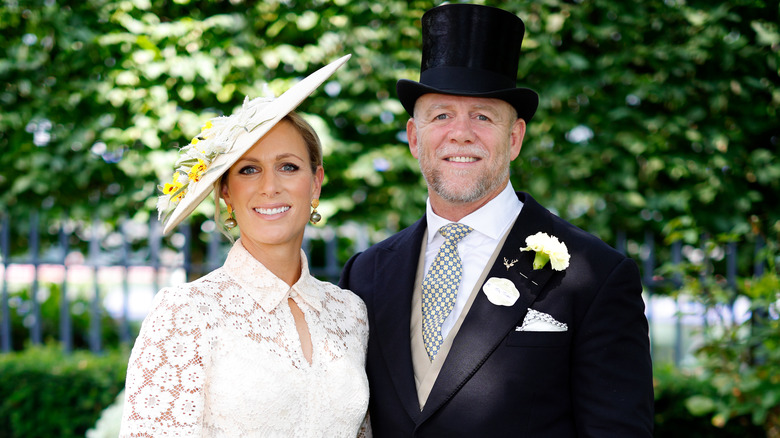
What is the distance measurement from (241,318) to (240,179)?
1.44 ft

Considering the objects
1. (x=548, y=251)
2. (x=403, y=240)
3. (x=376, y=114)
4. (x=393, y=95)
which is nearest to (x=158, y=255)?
(x=376, y=114)

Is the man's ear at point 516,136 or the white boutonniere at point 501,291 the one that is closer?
the white boutonniere at point 501,291

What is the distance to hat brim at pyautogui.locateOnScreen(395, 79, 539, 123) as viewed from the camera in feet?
8.25

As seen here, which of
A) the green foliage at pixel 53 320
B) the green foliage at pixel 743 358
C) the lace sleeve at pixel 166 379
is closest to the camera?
the lace sleeve at pixel 166 379

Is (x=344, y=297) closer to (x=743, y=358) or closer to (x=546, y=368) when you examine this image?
(x=546, y=368)

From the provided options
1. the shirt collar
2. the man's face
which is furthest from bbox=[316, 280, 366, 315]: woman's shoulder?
the man's face

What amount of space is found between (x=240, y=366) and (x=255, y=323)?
0.15 m

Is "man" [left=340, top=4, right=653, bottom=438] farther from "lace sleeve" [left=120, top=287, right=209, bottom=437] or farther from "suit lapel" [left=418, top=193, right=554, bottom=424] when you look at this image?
"lace sleeve" [left=120, top=287, right=209, bottom=437]

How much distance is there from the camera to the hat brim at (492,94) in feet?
8.25

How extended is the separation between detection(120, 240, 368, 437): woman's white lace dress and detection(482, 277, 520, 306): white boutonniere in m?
0.48

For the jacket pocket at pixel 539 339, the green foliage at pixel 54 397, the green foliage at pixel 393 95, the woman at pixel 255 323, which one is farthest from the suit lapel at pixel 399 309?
the green foliage at pixel 54 397

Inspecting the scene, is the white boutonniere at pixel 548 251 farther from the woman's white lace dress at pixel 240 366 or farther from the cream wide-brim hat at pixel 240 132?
the cream wide-brim hat at pixel 240 132

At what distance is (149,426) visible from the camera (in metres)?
1.90

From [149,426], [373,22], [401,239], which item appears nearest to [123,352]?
[373,22]
